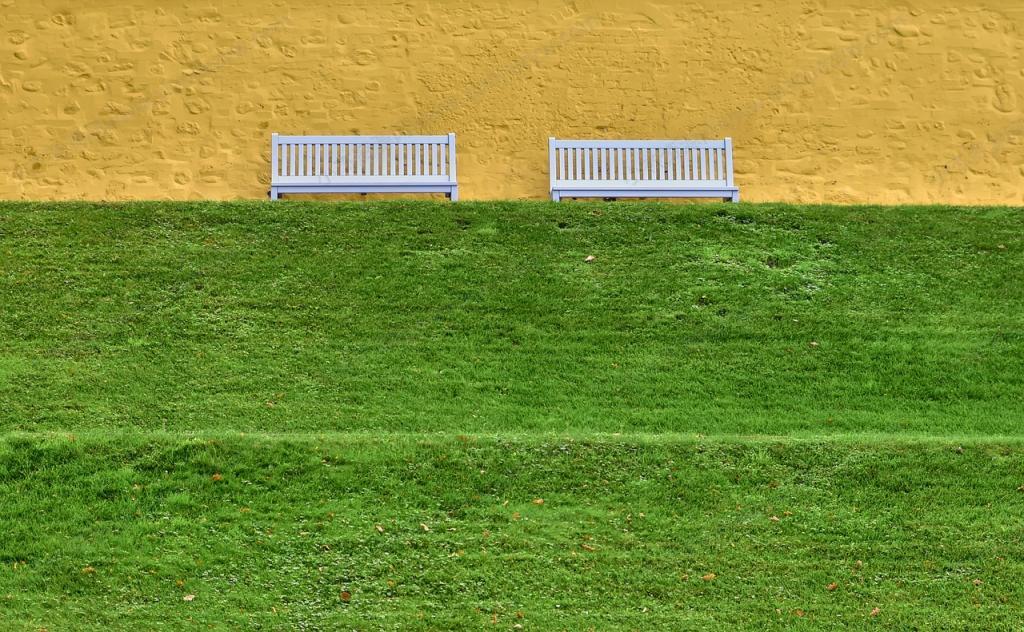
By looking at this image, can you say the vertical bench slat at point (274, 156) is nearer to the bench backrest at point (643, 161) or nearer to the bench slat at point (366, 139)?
the bench slat at point (366, 139)

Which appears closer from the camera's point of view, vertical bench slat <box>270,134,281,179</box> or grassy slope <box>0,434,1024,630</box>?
grassy slope <box>0,434,1024,630</box>

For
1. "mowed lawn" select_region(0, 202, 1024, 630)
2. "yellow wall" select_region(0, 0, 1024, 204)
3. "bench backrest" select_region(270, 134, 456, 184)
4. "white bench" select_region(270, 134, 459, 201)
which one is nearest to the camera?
"mowed lawn" select_region(0, 202, 1024, 630)

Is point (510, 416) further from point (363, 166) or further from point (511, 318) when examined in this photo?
point (363, 166)

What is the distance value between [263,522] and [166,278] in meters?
3.07

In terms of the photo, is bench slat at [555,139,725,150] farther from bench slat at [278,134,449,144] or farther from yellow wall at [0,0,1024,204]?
bench slat at [278,134,449,144]

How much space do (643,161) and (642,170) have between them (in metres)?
0.37

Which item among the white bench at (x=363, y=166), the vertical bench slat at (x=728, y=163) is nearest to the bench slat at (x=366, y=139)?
the white bench at (x=363, y=166)

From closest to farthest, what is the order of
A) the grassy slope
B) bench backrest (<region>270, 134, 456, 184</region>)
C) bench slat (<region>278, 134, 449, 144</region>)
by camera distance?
the grassy slope
bench backrest (<region>270, 134, 456, 184</region>)
bench slat (<region>278, 134, 449, 144</region>)

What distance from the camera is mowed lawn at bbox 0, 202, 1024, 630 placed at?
527 centimetres

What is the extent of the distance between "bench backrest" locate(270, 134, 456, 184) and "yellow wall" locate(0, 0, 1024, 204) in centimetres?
77

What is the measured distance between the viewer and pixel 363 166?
1074 centimetres

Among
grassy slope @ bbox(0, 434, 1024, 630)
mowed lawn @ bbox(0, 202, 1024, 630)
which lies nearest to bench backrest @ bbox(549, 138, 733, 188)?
mowed lawn @ bbox(0, 202, 1024, 630)

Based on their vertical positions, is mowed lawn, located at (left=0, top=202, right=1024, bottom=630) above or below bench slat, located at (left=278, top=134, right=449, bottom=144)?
below

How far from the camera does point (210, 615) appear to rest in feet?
16.6
